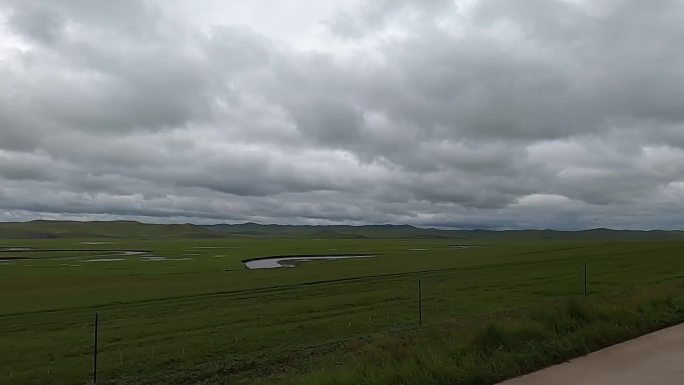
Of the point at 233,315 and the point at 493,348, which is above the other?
the point at 493,348

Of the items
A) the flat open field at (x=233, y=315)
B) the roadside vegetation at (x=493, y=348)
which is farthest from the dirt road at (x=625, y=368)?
the flat open field at (x=233, y=315)

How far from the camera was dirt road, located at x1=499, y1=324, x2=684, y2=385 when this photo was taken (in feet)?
25.0

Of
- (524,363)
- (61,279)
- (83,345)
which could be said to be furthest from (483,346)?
(61,279)

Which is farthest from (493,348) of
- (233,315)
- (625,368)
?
(233,315)

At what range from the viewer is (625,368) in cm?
822

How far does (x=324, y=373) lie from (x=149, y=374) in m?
6.39

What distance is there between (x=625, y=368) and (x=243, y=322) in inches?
561

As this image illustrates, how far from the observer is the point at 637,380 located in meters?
7.55

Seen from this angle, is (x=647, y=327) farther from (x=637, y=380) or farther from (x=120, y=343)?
(x=120, y=343)

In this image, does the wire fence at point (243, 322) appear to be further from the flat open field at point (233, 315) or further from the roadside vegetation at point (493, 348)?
the roadside vegetation at point (493, 348)

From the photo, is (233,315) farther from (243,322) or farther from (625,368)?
(625,368)

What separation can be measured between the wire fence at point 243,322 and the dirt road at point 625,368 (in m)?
6.77

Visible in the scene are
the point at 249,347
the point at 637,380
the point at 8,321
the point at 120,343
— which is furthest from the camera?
the point at 8,321

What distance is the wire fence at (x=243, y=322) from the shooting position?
1411 centimetres
